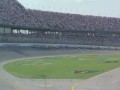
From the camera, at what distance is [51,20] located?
10062 cm

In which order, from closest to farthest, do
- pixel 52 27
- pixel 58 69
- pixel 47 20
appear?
pixel 58 69 < pixel 52 27 < pixel 47 20

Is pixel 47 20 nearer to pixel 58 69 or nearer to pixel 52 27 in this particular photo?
pixel 52 27

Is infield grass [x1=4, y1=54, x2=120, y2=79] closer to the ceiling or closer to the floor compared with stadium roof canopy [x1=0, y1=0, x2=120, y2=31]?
closer to the floor

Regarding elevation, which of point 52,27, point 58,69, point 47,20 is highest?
point 47,20

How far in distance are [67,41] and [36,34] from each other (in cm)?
734

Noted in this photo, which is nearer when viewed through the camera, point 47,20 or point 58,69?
point 58,69

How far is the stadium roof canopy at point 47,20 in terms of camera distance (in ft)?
296

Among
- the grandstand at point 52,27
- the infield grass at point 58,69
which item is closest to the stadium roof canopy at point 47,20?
the grandstand at point 52,27

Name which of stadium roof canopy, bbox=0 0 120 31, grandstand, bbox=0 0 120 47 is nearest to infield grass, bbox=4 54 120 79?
grandstand, bbox=0 0 120 47

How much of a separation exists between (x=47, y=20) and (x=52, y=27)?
275 cm

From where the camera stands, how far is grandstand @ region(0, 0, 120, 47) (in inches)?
3425

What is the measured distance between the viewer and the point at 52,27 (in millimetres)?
97875

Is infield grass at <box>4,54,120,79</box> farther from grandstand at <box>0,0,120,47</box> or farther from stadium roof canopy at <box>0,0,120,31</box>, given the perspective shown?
stadium roof canopy at <box>0,0,120,31</box>

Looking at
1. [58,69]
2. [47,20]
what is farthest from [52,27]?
[58,69]
